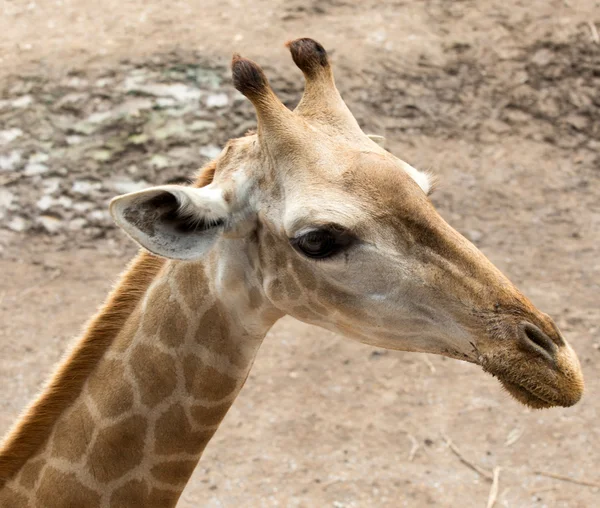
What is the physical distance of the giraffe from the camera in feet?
11.8

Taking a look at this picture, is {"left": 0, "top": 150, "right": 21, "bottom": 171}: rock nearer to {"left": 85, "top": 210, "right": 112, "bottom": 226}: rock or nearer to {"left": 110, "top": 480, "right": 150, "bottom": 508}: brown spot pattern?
{"left": 85, "top": 210, "right": 112, "bottom": 226}: rock

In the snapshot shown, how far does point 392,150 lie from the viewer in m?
10.4

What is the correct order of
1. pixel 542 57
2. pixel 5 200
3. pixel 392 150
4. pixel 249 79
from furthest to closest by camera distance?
pixel 542 57 → pixel 392 150 → pixel 5 200 → pixel 249 79

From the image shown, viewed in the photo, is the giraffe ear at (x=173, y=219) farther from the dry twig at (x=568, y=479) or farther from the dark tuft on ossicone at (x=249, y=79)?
the dry twig at (x=568, y=479)

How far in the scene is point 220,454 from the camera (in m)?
7.34

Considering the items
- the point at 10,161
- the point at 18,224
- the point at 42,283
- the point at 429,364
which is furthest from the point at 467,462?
the point at 10,161

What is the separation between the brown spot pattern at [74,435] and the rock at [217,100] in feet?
22.2

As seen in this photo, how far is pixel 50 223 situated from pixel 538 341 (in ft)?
23.4

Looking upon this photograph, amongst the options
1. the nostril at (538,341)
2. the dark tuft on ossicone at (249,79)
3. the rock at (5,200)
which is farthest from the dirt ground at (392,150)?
the dark tuft on ossicone at (249,79)

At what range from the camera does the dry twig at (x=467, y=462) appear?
7.11m

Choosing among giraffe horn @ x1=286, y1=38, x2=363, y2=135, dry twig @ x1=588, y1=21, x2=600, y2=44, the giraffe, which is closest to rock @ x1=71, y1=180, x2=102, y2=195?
the giraffe

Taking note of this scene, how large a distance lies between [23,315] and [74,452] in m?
4.96

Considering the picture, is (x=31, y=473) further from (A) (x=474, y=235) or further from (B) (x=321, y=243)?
(A) (x=474, y=235)

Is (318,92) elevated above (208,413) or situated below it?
above
